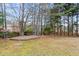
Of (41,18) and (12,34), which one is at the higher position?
(41,18)

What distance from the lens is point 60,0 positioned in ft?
10.3

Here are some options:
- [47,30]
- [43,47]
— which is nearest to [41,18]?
[47,30]

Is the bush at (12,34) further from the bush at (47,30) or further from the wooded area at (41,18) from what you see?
the bush at (47,30)

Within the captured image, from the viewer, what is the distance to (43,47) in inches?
123

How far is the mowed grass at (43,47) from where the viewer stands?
10.2 ft

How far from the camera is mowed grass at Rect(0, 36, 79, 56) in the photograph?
10.2ft

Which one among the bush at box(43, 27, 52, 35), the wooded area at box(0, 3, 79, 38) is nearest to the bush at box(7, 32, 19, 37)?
the wooded area at box(0, 3, 79, 38)

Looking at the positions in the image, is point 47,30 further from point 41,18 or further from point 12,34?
point 12,34

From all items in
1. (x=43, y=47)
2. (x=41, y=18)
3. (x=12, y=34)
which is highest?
(x=41, y=18)

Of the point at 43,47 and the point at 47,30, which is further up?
the point at 47,30

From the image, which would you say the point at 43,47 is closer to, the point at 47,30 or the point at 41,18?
the point at 47,30

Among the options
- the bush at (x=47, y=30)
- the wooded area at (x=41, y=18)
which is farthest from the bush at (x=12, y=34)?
the bush at (x=47, y=30)

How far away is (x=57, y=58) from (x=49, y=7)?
0.57 metres

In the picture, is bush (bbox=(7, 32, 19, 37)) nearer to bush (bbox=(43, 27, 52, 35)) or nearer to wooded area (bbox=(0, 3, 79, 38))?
wooded area (bbox=(0, 3, 79, 38))
